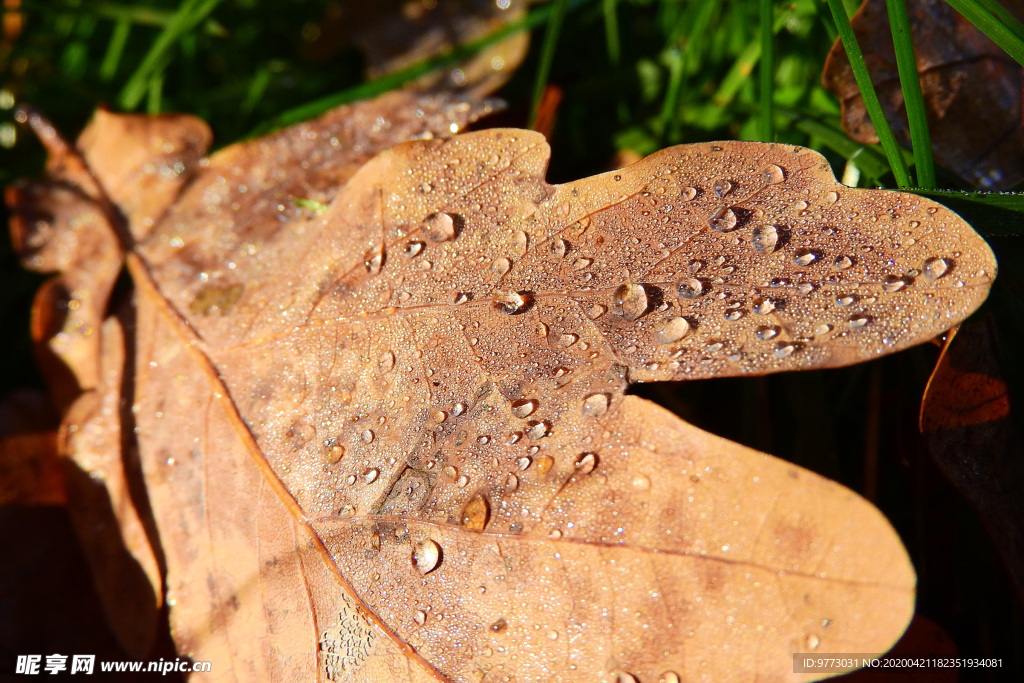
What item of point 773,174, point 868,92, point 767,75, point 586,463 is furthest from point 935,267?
point 767,75

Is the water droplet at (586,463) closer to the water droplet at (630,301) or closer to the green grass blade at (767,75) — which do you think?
the water droplet at (630,301)

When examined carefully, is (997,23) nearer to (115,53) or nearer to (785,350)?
(785,350)

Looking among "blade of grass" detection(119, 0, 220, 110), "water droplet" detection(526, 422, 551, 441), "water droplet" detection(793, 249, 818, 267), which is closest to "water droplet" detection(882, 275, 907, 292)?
"water droplet" detection(793, 249, 818, 267)

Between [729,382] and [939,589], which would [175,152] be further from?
[939,589]

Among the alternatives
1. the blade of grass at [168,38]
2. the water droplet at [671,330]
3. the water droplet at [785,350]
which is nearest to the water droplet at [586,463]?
the water droplet at [671,330]

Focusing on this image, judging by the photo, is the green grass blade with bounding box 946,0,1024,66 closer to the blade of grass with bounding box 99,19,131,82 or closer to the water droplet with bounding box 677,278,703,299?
the water droplet with bounding box 677,278,703,299
